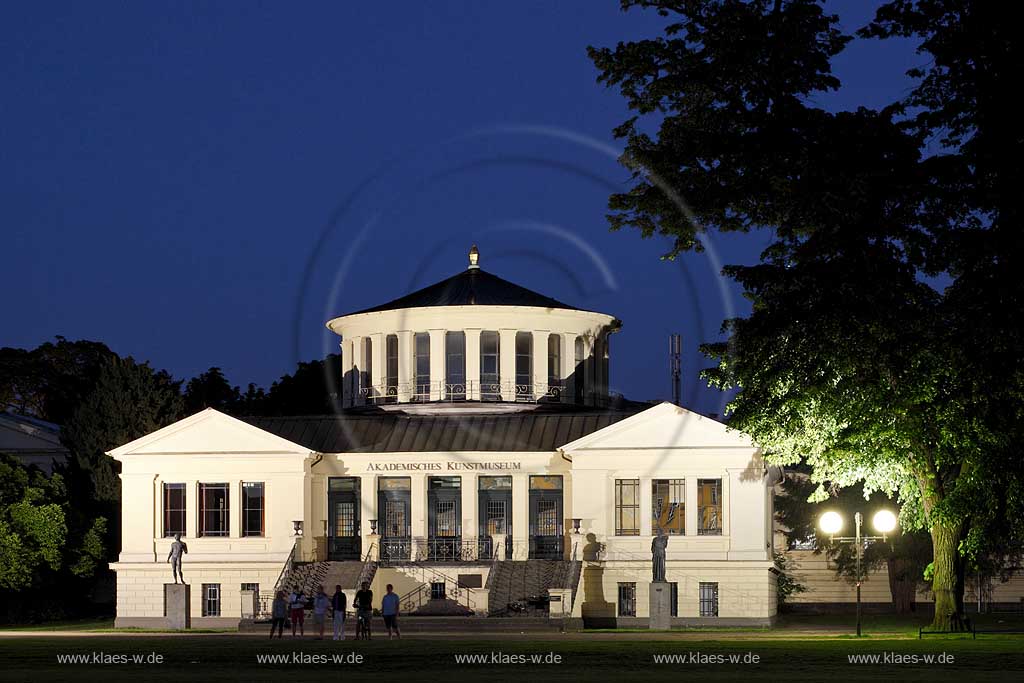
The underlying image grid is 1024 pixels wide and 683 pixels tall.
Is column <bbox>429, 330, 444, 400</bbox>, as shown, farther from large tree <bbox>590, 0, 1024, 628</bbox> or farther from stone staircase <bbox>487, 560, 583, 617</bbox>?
large tree <bbox>590, 0, 1024, 628</bbox>

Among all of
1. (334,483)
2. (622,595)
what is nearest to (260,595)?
(334,483)

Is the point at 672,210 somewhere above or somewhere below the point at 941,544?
above

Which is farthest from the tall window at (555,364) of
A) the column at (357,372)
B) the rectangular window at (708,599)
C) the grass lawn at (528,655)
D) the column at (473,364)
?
the grass lawn at (528,655)

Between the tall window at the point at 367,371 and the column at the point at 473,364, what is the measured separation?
4463 millimetres

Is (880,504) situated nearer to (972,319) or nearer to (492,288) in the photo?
(492,288)

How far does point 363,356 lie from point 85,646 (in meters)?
36.8

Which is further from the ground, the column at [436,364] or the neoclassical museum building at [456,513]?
the column at [436,364]

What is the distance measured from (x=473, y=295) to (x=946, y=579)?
107 feet

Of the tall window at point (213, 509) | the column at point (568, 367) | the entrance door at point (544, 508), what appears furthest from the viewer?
the column at point (568, 367)

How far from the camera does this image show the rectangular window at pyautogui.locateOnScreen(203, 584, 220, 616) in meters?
71.1

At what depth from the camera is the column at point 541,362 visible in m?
79.9

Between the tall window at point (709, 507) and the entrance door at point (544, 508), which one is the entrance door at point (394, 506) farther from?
the tall window at point (709, 507)

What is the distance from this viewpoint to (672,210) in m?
54.9

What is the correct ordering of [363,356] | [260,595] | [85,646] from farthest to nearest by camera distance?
[363,356] < [260,595] < [85,646]
